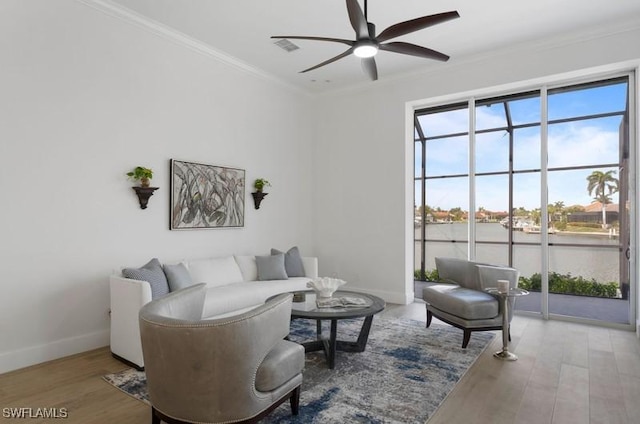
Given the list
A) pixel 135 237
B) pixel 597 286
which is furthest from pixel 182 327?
pixel 597 286

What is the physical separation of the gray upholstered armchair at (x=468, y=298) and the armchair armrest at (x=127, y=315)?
3.02 metres

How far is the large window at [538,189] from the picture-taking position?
4.73 m

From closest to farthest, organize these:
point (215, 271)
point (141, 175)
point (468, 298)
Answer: point (468, 298) → point (141, 175) → point (215, 271)

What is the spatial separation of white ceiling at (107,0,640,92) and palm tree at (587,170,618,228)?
171 centimetres

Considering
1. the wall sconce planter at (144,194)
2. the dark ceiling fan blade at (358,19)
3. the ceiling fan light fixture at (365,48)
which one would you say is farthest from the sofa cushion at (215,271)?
the dark ceiling fan blade at (358,19)

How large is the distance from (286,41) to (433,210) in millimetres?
3347

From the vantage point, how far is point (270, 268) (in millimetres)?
5117

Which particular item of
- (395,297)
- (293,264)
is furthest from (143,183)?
(395,297)

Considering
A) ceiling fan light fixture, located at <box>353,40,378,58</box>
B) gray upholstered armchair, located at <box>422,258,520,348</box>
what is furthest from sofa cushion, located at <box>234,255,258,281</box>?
ceiling fan light fixture, located at <box>353,40,378,58</box>

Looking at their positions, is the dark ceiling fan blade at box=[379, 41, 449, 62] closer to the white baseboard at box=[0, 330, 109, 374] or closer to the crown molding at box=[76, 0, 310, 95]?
the crown molding at box=[76, 0, 310, 95]

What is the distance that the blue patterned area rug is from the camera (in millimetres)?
2541

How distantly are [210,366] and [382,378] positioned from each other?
169cm

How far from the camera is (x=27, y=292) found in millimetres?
3379

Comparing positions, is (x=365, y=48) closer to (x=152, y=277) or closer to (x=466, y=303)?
(x=466, y=303)
